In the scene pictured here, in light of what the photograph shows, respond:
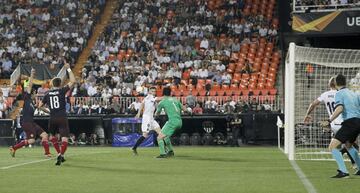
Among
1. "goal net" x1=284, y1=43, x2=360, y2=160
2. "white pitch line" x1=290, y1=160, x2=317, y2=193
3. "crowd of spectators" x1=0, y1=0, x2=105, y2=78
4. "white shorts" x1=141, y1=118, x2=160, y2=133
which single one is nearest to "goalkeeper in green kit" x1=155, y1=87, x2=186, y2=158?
"white shorts" x1=141, y1=118, x2=160, y2=133

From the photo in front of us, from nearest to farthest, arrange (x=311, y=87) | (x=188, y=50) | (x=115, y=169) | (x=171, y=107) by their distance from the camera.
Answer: (x=115, y=169)
(x=171, y=107)
(x=311, y=87)
(x=188, y=50)

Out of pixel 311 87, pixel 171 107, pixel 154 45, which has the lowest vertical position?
pixel 171 107

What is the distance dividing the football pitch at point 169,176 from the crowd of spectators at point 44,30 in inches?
790

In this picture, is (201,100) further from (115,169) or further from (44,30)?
(115,169)

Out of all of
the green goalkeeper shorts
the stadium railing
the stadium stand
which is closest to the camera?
the green goalkeeper shorts

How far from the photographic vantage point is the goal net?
2083cm

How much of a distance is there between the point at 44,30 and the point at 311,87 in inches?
737

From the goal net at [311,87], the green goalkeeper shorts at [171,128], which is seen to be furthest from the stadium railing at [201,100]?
the green goalkeeper shorts at [171,128]

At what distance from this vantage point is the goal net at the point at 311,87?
20.8 meters

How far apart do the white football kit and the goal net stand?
3951 mm

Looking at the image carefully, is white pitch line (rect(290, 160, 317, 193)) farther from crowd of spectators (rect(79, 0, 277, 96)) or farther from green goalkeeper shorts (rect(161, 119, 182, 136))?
crowd of spectators (rect(79, 0, 277, 96))

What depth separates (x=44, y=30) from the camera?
42625 millimetres

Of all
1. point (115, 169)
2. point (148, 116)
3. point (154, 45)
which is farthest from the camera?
point (154, 45)

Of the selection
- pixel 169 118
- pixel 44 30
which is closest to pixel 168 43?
pixel 44 30
